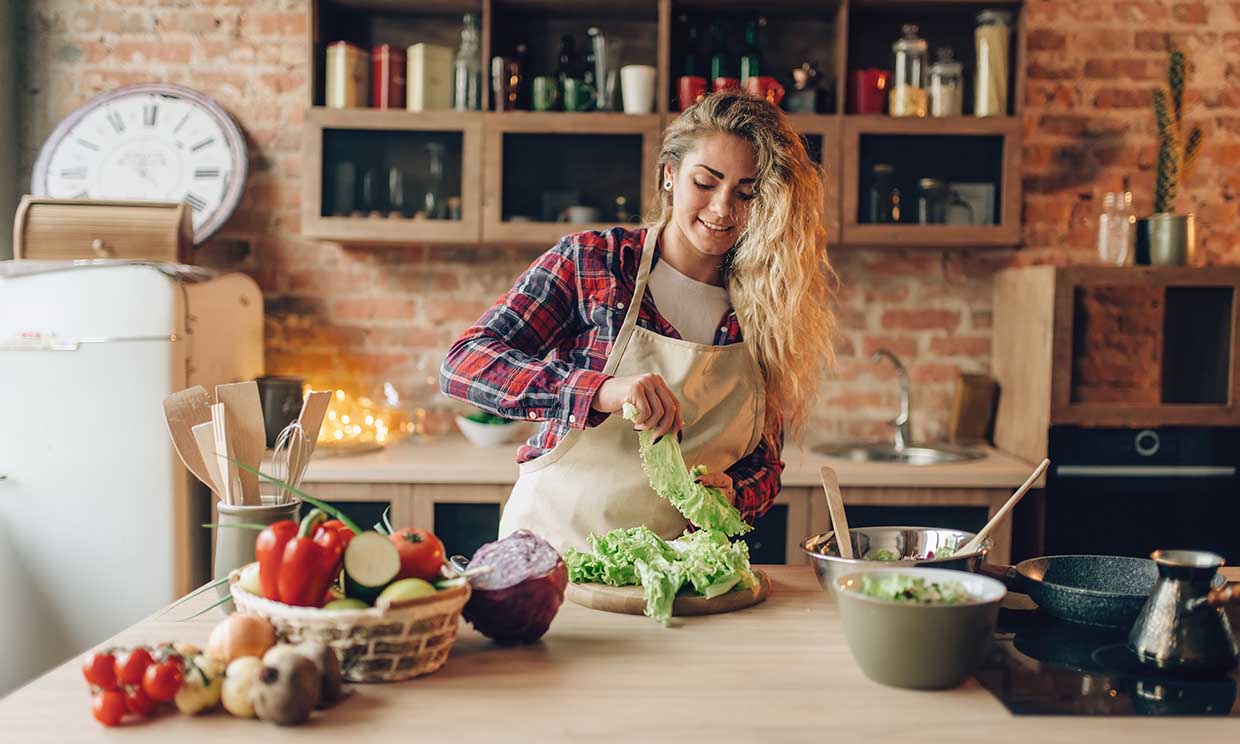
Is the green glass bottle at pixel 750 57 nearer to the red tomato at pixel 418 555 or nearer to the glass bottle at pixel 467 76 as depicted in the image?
the glass bottle at pixel 467 76

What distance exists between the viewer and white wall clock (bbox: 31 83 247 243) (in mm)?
3500

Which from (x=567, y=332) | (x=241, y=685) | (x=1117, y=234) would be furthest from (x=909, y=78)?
(x=241, y=685)

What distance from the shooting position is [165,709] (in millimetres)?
1157

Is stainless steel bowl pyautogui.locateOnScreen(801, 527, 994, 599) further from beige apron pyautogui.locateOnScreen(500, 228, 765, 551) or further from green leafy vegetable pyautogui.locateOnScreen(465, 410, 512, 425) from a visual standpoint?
green leafy vegetable pyautogui.locateOnScreen(465, 410, 512, 425)

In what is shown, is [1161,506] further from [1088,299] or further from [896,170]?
[896,170]

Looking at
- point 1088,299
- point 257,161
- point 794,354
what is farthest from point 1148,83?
point 257,161

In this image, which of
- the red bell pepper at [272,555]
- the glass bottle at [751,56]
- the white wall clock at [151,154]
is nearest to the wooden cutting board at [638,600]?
the red bell pepper at [272,555]

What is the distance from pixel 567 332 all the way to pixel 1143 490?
196 cm

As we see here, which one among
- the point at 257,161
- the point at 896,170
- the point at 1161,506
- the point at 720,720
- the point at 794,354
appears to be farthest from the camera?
the point at 257,161

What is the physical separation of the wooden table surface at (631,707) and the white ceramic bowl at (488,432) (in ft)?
6.44

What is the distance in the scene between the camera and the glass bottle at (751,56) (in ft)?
11.0

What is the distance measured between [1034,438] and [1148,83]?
53.5 inches

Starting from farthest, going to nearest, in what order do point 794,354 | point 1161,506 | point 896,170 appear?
point 896,170 → point 1161,506 → point 794,354

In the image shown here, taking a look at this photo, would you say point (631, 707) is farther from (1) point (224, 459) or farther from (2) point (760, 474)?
(2) point (760, 474)
